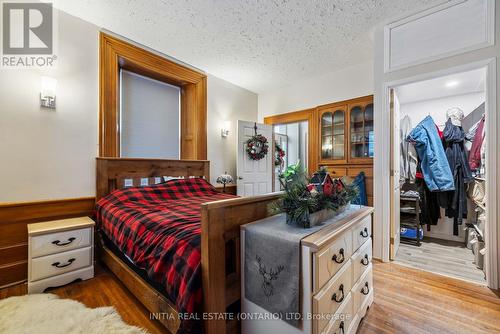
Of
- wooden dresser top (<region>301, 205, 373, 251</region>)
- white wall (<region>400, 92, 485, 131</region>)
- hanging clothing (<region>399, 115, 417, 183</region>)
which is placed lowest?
wooden dresser top (<region>301, 205, 373, 251</region>)

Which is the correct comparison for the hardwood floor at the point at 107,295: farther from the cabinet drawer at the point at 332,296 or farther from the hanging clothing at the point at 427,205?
the hanging clothing at the point at 427,205

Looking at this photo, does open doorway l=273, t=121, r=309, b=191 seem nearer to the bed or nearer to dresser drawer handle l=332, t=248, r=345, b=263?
the bed

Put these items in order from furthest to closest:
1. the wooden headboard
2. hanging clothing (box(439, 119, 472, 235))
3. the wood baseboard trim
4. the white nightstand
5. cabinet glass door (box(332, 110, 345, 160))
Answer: cabinet glass door (box(332, 110, 345, 160))
hanging clothing (box(439, 119, 472, 235))
the wooden headboard
the wood baseboard trim
the white nightstand

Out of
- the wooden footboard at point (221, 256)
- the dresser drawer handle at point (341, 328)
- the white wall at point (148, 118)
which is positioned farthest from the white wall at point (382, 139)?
the white wall at point (148, 118)

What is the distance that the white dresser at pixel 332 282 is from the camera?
36.4 inches

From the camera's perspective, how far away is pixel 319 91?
12.5 feet

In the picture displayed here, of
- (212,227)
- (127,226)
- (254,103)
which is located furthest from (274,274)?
(254,103)

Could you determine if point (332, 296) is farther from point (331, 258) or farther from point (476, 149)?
point (476, 149)

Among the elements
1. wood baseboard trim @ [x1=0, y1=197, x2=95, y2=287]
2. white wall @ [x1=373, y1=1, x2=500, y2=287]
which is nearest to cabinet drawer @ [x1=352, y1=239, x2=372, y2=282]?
white wall @ [x1=373, y1=1, x2=500, y2=287]

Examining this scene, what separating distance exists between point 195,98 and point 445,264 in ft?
12.7

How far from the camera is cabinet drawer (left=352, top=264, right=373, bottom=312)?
135 cm

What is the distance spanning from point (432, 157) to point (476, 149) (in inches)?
17.6

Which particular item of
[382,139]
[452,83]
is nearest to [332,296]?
[382,139]

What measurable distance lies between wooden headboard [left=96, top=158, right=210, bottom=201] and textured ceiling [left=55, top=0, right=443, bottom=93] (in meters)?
1.53
